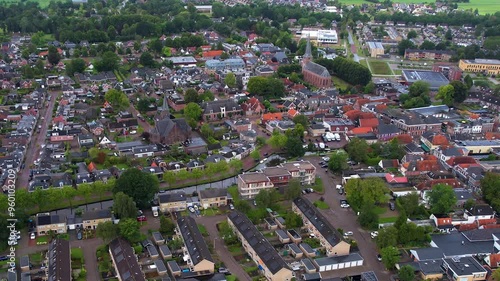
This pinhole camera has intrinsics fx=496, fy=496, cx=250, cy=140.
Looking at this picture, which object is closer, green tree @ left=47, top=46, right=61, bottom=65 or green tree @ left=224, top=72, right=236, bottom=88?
green tree @ left=224, top=72, right=236, bottom=88

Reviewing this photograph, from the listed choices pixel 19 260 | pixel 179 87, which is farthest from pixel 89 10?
pixel 19 260

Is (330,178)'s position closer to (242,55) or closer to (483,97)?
(483,97)

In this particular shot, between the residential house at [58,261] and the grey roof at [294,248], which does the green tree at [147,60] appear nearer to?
the residential house at [58,261]

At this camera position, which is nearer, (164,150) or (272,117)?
(164,150)

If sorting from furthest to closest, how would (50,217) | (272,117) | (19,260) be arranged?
(272,117), (50,217), (19,260)

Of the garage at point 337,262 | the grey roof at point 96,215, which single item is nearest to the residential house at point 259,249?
the garage at point 337,262

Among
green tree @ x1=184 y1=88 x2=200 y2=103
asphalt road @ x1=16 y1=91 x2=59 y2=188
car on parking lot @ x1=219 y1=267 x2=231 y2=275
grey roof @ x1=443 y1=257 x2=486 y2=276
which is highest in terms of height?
green tree @ x1=184 y1=88 x2=200 y2=103

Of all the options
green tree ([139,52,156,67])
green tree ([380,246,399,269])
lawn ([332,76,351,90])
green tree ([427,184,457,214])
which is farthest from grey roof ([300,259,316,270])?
green tree ([139,52,156,67])

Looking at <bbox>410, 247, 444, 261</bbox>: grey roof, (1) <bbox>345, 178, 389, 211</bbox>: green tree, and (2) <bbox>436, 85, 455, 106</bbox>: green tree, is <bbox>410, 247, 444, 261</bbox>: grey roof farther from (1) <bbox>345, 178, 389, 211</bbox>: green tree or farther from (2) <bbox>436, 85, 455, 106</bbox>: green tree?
(2) <bbox>436, 85, 455, 106</bbox>: green tree

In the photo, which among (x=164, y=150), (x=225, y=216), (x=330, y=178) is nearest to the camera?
(x=225, y=216)
